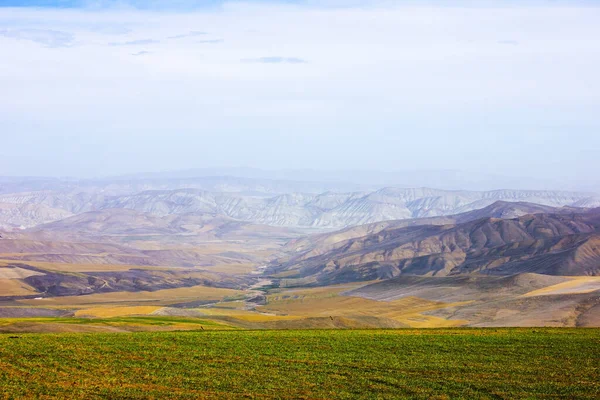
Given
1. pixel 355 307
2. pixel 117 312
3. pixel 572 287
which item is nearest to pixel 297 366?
pixel 117 312

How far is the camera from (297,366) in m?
33.8

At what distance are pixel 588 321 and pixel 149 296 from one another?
107 m

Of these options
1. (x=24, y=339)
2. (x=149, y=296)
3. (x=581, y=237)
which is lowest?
(x=149, y=296)

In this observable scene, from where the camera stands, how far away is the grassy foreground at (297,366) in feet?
92.5

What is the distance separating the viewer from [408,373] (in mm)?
32406

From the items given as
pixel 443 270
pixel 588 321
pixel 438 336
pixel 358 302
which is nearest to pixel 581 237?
pixel 443 270

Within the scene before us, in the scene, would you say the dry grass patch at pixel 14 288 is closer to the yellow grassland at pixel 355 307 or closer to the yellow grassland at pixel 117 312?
the yellow grassland at pixel 355 307

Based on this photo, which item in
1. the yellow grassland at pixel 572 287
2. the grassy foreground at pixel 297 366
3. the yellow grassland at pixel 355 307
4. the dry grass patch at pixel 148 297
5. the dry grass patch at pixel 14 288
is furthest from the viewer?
the dry grass patch at pixel 14 288

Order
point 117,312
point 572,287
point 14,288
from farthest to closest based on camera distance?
point 14,288 < point 572,287 < point 117,312

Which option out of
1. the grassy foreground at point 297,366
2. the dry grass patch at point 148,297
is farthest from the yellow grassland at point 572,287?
the dry grass patch at point 148,297

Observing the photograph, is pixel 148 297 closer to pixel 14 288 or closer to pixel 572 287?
pixel 14 288

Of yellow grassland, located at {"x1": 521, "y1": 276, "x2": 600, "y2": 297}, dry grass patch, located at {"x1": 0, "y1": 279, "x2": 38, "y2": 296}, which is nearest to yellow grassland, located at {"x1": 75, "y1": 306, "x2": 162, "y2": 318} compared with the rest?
dry grass patch, located at {"x1": 0, "y1": 279, "x2": 38, "y2": 296}

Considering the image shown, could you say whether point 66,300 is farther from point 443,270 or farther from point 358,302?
point 443,270

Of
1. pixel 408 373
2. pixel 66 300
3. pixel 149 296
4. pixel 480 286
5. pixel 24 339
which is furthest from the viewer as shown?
pixel 149 296
